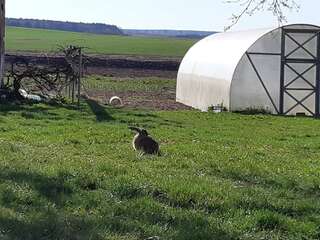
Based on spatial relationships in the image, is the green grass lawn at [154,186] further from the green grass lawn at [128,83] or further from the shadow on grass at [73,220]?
the green grass lawn at [128,83]

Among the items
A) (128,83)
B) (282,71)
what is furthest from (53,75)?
(128,83)

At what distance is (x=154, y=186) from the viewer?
8.07 m

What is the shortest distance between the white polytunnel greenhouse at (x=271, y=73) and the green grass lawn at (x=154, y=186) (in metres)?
9.81

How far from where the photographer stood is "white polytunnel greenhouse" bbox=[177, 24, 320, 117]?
82.5 ft

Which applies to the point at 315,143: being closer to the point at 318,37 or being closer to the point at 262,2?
the point at 262,2

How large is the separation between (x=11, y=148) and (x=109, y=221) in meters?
5.05

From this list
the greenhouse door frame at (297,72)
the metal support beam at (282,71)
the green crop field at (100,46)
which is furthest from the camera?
the green crop field at (100,46)

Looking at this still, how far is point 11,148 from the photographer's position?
11.1 m

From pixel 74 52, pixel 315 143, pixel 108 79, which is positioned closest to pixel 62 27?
pixel 108 79

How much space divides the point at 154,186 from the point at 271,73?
18.2 metres

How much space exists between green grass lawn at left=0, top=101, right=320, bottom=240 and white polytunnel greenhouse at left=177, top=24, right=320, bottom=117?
981 cm

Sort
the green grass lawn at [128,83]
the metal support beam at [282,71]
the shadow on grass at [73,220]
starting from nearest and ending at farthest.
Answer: the shadow on grass at [73,220] < the metal support beam at [282,71] < the green grass lawn at [128,83]

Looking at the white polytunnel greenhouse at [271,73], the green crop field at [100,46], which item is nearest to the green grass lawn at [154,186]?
the white polytunnel greenhouse at [271,73]

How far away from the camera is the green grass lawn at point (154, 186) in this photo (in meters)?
6.43
